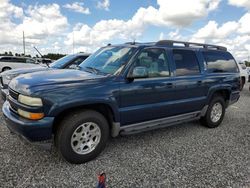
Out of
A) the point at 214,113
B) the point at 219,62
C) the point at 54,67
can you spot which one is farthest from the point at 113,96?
the point at 54,67

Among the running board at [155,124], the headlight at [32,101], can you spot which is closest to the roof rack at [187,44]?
the running board at [155,124]

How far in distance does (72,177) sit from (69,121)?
755 millimetres

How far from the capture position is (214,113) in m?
5.78

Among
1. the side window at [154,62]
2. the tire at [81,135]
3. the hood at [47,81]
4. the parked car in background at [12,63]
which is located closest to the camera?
the hood at [47,81]

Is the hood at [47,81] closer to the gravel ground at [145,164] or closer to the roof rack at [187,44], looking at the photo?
the gravel ground at [145,164]

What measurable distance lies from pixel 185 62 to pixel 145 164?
7.57ft

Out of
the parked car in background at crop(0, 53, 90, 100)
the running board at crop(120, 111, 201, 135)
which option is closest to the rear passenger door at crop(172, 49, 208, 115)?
the running board at crop(120, 111, 201, 135)

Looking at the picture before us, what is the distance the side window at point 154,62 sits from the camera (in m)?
4.22

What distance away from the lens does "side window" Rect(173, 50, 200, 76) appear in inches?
188

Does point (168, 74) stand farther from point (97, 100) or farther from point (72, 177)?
point (72, 177)

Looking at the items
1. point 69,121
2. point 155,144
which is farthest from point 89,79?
point 155,144

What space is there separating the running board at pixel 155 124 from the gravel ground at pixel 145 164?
0.34 meters

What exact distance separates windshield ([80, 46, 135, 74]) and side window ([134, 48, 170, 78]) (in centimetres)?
22

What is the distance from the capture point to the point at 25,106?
3.24 meters
